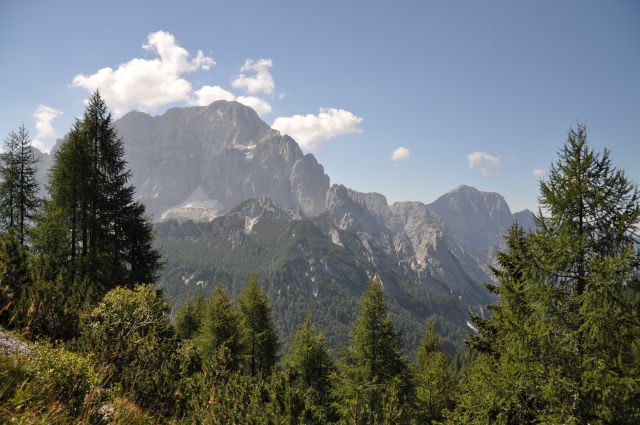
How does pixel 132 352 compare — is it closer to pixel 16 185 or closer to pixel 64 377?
pixel 64 377

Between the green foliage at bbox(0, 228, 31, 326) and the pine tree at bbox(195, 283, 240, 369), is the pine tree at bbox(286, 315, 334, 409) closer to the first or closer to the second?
the pine tree at bbox(195, 283, 240, 369)

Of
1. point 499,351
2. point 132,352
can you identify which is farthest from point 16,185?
point 499,351

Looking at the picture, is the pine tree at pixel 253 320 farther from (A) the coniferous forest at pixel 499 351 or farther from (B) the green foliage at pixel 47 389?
(B) the green foliage at pixel 47 389

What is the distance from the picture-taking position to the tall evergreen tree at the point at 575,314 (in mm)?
8438

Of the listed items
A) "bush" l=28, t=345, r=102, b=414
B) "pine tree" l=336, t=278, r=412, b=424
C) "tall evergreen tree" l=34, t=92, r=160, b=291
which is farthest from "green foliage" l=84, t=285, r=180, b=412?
"pine tree" l=336, t=278, r=412, b=424

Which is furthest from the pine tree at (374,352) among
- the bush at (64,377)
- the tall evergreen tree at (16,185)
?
the tall evergreen tree at (16,185)

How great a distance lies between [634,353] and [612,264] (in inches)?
93.8

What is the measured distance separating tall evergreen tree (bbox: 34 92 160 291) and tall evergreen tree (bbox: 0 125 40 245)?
720 cm

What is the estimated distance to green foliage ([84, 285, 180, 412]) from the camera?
10.2m

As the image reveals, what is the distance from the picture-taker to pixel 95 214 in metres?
25.0

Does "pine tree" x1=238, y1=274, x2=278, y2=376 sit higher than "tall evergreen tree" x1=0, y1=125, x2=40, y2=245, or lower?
lower

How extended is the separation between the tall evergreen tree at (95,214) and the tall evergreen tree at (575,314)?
911 inches

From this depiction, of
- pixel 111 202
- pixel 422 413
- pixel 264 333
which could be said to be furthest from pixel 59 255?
pixel 422 413

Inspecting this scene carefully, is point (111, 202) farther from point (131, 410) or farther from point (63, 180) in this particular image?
point (131, 410)
